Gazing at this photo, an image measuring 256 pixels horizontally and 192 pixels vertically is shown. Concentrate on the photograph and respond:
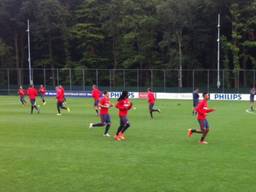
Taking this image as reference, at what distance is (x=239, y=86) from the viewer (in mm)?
58062

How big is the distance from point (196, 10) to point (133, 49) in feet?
42.1

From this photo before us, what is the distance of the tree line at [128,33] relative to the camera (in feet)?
221

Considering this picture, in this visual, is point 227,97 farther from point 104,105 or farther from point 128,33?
point 104,105

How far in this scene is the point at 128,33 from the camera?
74.2 meters

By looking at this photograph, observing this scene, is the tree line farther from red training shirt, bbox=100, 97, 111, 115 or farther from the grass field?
the grass field

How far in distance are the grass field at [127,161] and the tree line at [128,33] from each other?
48089 millimetres

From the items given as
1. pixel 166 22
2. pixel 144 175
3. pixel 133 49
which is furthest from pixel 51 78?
pixel 144 175

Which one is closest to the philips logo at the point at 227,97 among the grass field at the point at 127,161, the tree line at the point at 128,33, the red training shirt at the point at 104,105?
the tree line at the point at 128,33

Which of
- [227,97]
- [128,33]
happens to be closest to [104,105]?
[227,97]

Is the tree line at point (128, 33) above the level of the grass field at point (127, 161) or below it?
above

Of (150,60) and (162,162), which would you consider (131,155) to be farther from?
(150,60)

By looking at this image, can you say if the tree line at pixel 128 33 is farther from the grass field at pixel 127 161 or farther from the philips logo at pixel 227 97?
the grass field at pixel 127 161

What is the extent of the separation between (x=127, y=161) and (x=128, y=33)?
6239 centimetres

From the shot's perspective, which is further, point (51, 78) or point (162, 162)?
point (51, 78)
